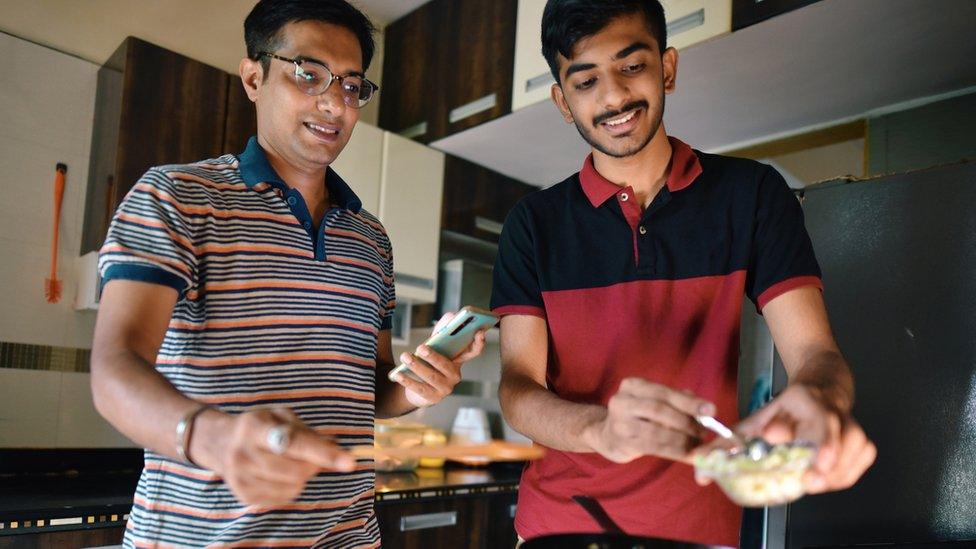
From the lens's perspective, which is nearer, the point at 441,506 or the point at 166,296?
the point at 166,296

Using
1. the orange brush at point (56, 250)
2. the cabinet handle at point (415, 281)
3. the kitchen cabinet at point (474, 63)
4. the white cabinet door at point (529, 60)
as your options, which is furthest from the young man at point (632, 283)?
the orange brush at point (56, 250)

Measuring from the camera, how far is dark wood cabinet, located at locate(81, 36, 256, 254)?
2.24m

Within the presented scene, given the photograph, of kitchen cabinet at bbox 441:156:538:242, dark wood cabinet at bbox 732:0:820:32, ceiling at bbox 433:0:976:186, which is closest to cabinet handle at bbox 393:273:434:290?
kitchen cabinet at bbox 441:156:538:242

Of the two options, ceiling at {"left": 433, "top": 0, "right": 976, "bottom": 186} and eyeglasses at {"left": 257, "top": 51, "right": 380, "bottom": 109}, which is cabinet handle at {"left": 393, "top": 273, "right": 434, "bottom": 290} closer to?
ceiling at {"left": 433, "top": 0, "right": 976, "bottom": 186}

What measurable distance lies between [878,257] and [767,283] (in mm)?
790

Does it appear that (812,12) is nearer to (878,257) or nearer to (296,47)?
(878,257)

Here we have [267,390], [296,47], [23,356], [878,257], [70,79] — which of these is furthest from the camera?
[70,79]

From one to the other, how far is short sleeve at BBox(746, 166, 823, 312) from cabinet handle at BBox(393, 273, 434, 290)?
179cm

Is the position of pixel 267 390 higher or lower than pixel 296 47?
lower

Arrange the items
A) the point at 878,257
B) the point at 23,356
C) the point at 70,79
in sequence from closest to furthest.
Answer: the point at 878,257 → the point at 23,356 → the point at 70,79

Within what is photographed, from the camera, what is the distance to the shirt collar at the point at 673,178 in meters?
1.23

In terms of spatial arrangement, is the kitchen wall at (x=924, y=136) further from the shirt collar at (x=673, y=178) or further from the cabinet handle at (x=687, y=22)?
the shirt collar at (x=673, y=178)

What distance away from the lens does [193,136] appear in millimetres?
2371

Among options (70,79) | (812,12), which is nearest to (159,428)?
(812,12)
